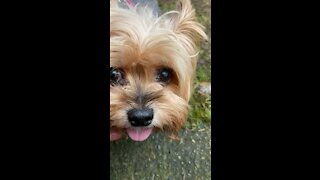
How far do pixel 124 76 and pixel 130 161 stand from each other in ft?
3.24

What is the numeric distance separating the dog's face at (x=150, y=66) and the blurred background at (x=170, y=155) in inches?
18.3

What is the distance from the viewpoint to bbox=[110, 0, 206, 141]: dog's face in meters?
2.96

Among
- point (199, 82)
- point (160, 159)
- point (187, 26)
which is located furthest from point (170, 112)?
point (199, 82)

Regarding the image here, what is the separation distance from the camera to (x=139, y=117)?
2.93m

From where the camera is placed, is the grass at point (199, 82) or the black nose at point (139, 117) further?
the grass at point (199, 82)

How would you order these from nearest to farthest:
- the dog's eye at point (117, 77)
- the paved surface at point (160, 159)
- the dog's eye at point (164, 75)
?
1. the dog's eye at point (117, 77)
2. the dog's eye at point (164, 75)
3. the paved surface at point (160, 159)

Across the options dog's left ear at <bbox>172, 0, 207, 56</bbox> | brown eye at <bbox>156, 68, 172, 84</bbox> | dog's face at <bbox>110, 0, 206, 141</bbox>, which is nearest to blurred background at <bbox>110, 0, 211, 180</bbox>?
dog's left ear at <bbox>172, 0, 207, 56</bbox>

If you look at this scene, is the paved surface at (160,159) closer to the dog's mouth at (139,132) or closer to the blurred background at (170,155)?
the blurred background at (170,155)

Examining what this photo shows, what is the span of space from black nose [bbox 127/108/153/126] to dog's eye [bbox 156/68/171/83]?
1.07ft

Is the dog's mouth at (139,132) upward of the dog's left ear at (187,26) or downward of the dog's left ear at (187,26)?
downward

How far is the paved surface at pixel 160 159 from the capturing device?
371cm

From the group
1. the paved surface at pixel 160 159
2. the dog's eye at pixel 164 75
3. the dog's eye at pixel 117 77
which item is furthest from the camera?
the paved surface at pixel 160 159

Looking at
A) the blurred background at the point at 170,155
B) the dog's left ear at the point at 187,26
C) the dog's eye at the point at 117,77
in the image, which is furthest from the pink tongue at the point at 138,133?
the dog's left ear at the point at 187,26
